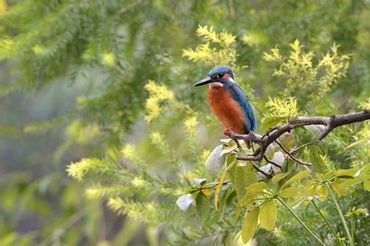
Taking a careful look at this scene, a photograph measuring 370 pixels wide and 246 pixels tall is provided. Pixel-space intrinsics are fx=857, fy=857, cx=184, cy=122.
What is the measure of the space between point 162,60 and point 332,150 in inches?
27.9

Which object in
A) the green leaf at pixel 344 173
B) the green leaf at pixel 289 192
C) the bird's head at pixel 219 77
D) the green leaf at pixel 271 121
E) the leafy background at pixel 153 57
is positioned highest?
the green leaf at pixel 271 121

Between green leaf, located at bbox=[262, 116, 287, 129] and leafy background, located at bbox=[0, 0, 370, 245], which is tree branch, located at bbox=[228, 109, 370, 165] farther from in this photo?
leafy background, located at bbox=[0, 0, 370, 245]

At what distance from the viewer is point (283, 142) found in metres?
1.03

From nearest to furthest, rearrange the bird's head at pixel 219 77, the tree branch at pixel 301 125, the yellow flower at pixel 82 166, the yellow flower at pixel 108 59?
the tree branch at pixel 301 125, the bird's head at pixel 219 77, the yellow flower at pixel 82 166, the yellow flower at pixel 108 59

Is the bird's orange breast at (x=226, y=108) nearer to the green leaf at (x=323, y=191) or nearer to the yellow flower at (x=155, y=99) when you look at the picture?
the green leaf at (x=323, y=191)

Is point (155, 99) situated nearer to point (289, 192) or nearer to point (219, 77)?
point (219, 77)

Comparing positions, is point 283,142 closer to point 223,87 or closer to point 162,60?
point 223,87

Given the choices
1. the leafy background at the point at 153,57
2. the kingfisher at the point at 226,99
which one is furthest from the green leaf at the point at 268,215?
the leafy background at the point at 153,57

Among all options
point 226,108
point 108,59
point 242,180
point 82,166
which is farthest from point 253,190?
point 108,59

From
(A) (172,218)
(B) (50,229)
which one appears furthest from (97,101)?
(B) (50,229)

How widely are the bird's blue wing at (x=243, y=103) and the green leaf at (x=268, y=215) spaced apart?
0.58ft

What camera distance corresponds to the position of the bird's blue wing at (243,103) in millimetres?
1147

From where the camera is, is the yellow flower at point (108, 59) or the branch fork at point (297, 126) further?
the yellow flower at point (108, 59)

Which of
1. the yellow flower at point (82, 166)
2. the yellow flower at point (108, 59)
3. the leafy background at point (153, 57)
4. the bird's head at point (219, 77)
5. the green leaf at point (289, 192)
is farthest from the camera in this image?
the yellow flower at point (108, 59)
